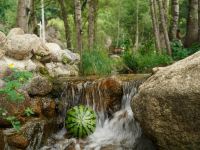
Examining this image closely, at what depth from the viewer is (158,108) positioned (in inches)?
248

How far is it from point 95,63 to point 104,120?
148 inches

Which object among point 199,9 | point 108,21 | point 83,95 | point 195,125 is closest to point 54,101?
point 83,95

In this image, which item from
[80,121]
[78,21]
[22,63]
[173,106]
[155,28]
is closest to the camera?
[173,106]

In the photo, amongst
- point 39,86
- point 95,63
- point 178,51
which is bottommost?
point 39,86

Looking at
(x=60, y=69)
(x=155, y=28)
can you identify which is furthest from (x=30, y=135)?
(x=155, y=28)

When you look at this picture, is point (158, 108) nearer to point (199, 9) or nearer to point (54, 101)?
point (54, 101)

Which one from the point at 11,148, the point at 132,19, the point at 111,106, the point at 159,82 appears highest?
the point at 132,19

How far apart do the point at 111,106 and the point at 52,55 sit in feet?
15.1

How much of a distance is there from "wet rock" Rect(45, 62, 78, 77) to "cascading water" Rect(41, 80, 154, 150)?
314cm

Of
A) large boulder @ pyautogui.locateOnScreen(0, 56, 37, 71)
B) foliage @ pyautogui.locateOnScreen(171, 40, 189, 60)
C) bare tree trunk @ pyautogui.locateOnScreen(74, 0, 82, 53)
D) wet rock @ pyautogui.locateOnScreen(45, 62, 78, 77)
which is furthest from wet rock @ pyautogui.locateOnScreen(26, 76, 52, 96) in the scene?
foliage @ pyautogui.locateOnScreen(171, 40, 189, 60)

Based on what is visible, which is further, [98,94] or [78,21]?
[78,21]

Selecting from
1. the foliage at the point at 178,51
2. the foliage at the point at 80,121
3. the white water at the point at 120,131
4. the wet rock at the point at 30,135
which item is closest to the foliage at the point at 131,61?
the foliage at the point at 178,51

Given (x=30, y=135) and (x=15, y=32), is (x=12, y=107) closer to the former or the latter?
(x=30, y=135)

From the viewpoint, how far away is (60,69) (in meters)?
12.8
